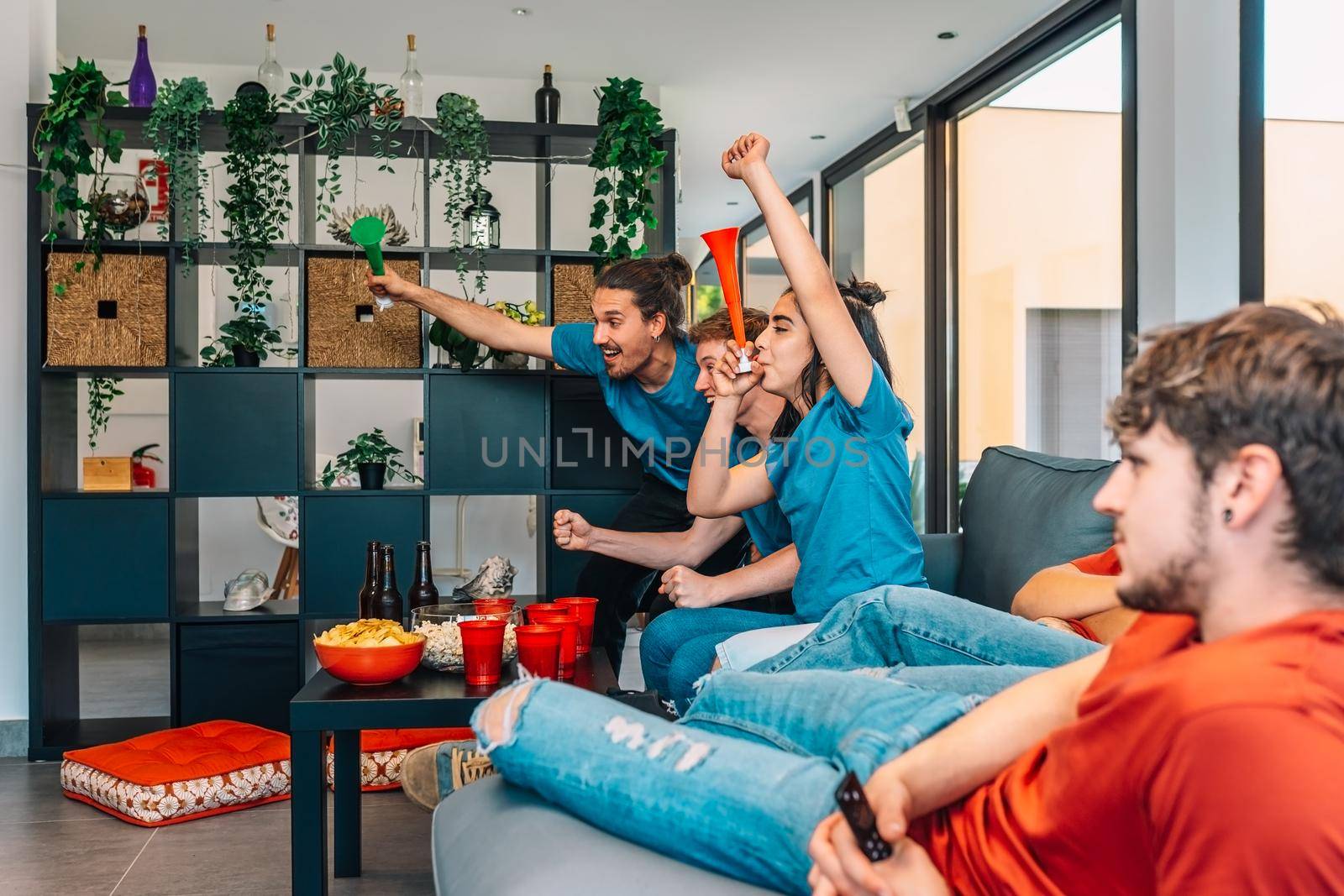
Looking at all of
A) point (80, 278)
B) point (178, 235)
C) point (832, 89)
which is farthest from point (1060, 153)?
point (80, 278)

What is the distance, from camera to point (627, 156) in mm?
3711

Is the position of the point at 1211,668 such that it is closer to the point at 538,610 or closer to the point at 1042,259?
the point at 538,610

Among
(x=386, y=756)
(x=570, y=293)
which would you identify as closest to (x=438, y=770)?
(x=386, y=756)

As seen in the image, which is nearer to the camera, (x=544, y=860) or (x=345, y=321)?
(x=544, y=860)

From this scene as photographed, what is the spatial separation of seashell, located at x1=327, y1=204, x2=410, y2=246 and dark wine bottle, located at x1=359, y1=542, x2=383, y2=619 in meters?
1.51

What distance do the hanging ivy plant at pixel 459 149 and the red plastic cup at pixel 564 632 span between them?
167cm

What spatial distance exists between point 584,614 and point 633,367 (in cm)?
115

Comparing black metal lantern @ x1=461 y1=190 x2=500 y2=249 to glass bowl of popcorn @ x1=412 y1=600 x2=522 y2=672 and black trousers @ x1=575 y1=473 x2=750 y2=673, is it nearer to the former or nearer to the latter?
black trousers @ x1=575 y1=473 x2=750 y2=673

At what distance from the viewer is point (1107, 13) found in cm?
390

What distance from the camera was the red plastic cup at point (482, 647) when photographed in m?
1.97

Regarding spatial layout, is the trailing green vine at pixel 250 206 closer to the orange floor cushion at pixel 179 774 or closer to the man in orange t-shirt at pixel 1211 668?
the orange floor cushion at pixel 179 774

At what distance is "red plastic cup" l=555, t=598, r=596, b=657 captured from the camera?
2.33m

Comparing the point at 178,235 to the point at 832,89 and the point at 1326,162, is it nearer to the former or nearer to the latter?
the point at 832,89

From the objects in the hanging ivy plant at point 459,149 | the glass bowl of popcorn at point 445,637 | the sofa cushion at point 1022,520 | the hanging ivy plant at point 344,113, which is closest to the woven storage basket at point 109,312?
the hanging ivy plant at point 344,113
